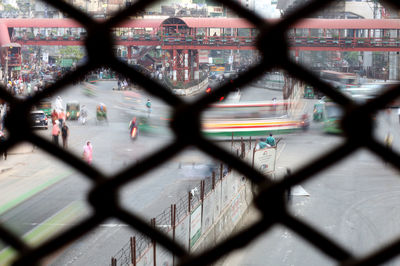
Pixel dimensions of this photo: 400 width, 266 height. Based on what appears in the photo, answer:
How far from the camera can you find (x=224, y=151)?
530 millimetres

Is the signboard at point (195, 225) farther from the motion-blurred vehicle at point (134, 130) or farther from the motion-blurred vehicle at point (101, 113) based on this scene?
the motion-blurred vehicle at point (101, 113)

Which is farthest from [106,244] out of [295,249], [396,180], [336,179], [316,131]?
[316,131]

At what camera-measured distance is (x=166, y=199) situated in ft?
25.9

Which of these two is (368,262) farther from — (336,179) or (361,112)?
(336,179)

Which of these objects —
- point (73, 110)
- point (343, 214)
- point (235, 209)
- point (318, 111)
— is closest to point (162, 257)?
point (235, 209)

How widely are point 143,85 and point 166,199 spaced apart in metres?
7.46

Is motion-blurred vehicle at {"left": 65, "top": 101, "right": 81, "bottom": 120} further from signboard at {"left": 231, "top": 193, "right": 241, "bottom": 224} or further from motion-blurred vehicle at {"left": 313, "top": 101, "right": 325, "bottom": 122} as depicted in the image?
signboard at {"left": 231, "top": 193, "right": 241, "bottom": 224}

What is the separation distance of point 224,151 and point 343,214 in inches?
283

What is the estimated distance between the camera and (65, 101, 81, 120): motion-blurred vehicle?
1463 cm

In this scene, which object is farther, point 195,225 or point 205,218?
point 205,218

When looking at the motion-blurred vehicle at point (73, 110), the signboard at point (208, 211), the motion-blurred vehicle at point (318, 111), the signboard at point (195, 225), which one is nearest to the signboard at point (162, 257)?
the signboard at point (195, 225)

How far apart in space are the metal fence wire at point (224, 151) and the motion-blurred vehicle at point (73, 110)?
1443cm

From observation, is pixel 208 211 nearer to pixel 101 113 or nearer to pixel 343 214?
pixel 343 214

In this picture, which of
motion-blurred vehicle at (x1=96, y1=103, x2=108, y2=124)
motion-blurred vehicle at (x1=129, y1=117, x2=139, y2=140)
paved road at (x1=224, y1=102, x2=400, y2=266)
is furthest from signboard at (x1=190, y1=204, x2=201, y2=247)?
motion-blurred vehicle at (x1=96, y1=103, x2=108, y2=124)
